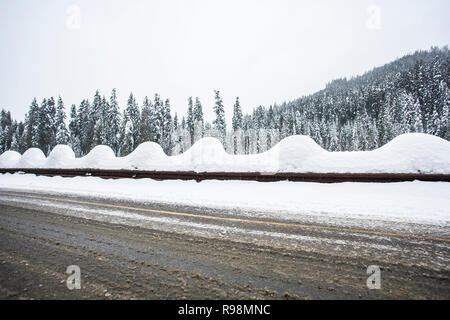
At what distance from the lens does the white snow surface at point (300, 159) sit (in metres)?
9.29

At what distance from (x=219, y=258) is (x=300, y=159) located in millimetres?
9174

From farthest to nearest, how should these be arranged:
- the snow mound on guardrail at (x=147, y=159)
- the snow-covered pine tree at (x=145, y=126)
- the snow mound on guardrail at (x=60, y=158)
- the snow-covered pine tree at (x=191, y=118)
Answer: the snow-covered pine tree at (x=191, y=118) → the snow-covered pine tree at (x=145, y=126) → the snow mound on guardrail at (x=60, y=158) → the snow mound on guardrail at (x=147, y=159)

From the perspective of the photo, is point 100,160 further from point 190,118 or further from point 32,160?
point 190,118

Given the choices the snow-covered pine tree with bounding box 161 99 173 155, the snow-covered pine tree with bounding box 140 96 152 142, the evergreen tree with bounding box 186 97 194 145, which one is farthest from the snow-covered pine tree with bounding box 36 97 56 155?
the evergreen tree with bounding box 186 97 194 145

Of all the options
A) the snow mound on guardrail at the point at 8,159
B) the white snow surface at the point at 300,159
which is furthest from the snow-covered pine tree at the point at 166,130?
the white snow surface at the point at 300,159

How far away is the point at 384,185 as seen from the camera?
30.1 feet

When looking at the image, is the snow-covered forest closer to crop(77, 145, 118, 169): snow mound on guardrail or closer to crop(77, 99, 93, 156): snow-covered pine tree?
crop(77, 99, 93, 156): snow-covered pine tree

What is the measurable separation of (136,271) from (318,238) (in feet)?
9.61

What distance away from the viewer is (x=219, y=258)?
2.98 m

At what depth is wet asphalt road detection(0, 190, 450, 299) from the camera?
2.20m

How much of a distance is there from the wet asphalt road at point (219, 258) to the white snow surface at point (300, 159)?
582 cm

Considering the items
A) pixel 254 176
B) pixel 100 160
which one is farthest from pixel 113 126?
pixel 254 176

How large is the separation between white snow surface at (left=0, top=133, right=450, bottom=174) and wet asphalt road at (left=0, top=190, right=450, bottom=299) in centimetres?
582

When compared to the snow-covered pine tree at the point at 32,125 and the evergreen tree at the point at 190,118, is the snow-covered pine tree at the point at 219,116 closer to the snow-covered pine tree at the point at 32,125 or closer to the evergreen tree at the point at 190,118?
the evergreen tree at the point at 190,118
